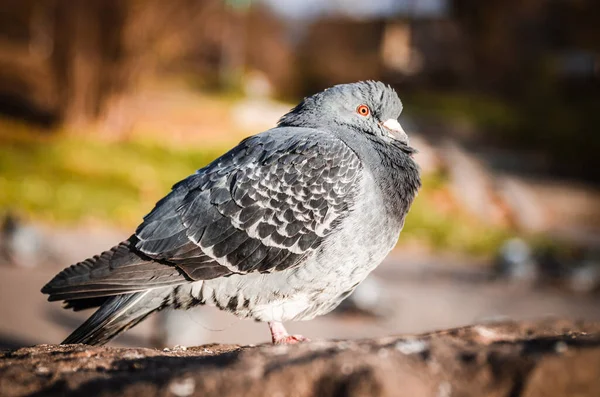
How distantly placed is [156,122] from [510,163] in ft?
36.8

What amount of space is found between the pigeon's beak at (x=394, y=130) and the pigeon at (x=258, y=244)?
12.4 inches

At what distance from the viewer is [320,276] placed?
274 centimetres

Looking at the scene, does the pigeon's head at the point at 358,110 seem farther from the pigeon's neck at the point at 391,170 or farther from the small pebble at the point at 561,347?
the small pebble at the point at 561,347

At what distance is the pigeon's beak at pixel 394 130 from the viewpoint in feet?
10.3

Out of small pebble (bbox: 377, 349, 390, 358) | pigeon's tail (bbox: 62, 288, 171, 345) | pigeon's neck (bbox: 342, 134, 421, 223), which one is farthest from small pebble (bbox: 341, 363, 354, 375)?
pigeon's tail (bbox: 62, 288, 171, 345)

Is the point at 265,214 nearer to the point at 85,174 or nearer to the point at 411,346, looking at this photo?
the point at 411,346

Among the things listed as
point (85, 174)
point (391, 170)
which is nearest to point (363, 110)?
point (391, 170)

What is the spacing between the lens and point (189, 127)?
16156 mm

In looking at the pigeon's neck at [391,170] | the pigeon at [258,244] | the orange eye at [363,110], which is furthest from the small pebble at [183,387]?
the orange eye at [363,110]

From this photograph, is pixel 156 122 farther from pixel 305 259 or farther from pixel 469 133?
pixel 305 259

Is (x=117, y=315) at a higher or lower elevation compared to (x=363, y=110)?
lower

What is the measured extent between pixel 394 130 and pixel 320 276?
938 mm

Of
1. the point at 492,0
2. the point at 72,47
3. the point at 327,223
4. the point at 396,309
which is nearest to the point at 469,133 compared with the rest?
the point at 492,0

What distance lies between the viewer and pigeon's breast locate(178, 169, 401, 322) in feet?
8.93
